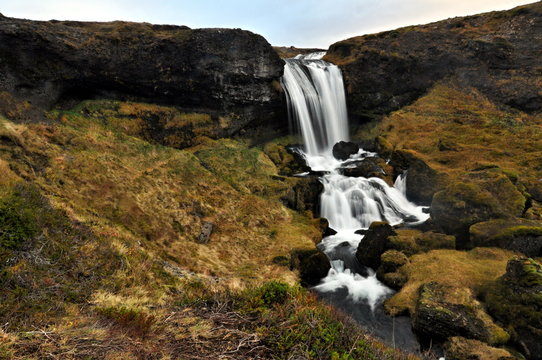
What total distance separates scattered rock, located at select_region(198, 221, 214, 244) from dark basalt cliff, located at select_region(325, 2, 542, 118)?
33550 millimetres

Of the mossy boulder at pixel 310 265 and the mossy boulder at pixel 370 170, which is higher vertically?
the mossy boulder at pixel 370 170

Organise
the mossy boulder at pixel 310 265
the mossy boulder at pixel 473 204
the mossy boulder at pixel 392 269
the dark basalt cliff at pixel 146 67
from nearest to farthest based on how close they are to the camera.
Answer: the mossy boulder at pixel 392 269
the mossy boulder at pixel 310 265
the mossy boulder at pixel 473 204
the dark basalt cliff at pixel 146 67

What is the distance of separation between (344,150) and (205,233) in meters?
23.9

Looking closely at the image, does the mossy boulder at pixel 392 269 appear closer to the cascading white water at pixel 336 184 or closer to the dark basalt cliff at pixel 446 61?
the cascading white water at pixel 336 184

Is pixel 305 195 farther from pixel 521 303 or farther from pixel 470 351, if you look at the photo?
pixel 470 351

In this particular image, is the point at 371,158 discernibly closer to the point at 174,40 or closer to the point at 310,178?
the point at 310,178

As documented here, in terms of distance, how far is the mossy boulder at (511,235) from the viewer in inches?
615

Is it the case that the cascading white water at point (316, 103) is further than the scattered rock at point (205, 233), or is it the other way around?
the cascading white water at point (316, 103)

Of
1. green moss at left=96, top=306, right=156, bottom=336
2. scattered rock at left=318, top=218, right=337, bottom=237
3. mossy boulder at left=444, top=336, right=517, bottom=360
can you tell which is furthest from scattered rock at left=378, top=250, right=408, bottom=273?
green moss at left=96, top=306, right=156, bottom=336

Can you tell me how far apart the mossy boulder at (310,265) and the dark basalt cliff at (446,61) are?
3231 cm

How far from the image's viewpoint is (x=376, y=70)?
45.0 metres

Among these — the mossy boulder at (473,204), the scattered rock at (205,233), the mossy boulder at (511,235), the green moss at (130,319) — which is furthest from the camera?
the mossy boulder at (473,204)

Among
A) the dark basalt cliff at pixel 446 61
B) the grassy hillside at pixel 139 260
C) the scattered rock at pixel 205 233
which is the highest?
the dark basalt cliff at pixel 446 61

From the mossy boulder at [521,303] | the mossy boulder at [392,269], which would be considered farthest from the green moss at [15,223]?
the mossy boulder at [521,303]
